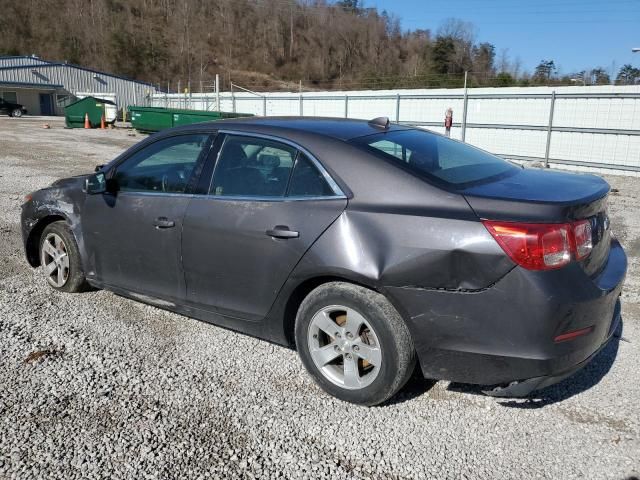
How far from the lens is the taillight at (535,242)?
2500 millimetres

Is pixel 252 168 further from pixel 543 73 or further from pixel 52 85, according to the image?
pixel 52 85

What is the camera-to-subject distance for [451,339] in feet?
8.77

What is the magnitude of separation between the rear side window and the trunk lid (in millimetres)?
781

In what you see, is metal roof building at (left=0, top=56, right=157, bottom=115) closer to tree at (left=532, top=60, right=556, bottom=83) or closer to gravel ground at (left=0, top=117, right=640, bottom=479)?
tree at (left=532, top=60, right=556, bottom=83)

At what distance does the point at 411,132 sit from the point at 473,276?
1467 millimetres

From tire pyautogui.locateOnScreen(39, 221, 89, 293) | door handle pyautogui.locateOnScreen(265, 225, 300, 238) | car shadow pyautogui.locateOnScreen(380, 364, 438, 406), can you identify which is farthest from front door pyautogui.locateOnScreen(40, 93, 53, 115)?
car shadow pyautogui.locateOnScreen(380, 364, 438, 406)

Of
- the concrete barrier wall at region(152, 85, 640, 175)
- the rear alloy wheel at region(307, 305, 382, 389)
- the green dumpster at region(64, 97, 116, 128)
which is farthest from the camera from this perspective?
the green dumpster at region(64, 97, 116, 128)

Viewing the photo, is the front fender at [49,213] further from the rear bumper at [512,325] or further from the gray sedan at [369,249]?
the rear bumper at [512,325]

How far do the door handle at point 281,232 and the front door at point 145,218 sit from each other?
78 centimetres

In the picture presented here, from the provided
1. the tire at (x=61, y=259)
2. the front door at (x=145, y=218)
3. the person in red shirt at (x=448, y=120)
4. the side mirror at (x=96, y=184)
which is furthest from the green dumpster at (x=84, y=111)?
the front door at (x=145, y=218)

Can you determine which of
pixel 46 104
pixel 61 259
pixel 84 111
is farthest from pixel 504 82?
pixel 46 104

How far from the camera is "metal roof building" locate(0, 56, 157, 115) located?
5606 centimetres

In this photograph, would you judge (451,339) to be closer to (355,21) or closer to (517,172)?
(517,172)

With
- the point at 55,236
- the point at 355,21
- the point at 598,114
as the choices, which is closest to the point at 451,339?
the point at 55,236
